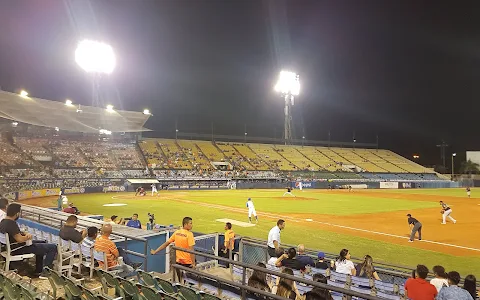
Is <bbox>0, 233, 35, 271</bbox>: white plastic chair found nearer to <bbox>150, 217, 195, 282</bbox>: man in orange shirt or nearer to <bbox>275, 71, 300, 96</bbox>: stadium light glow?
<bbox>150, 217, 195, 282</bbox>: man in orange shirt

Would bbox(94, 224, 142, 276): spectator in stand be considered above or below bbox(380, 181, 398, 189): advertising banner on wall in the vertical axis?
above

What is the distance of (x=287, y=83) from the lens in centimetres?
6875

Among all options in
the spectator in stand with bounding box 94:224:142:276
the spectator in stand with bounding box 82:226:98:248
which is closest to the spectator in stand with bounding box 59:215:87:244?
the spectator in stand with bounding box 82:226:98:248

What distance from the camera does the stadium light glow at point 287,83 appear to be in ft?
224

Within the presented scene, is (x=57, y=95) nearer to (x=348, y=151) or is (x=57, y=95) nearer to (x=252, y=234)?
(x=252, y=234)

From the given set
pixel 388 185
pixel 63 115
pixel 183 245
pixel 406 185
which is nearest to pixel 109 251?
pixel 183 245

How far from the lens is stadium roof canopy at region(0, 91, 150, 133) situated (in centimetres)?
2742

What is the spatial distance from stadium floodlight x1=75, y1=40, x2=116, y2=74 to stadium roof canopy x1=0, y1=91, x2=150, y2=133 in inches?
185

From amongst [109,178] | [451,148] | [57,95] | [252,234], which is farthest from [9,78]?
[451,148]

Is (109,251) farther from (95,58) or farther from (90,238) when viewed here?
(95,58)

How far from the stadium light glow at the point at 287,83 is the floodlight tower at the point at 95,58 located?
36.1 metres

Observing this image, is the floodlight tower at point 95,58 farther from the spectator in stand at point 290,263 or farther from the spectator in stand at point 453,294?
the spectator in stand at point 453,294

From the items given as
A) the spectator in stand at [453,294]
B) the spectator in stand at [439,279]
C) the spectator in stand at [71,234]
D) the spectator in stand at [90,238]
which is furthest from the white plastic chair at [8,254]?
the spectator in stand at [439,279]

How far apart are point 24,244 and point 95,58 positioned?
1397 inches
